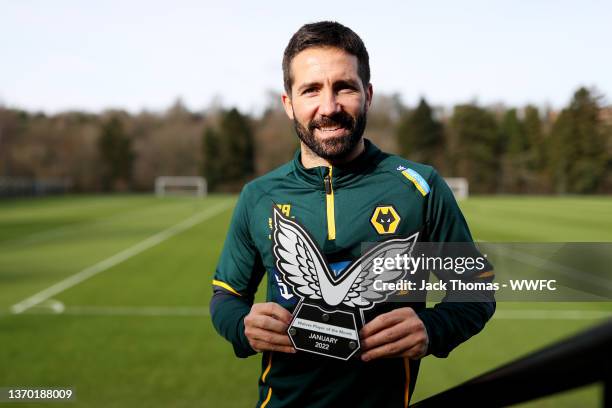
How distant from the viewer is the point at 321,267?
1.52 meters

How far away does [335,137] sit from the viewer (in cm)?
156

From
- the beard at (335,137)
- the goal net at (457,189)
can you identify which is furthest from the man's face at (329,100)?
the goal net at (457,189)

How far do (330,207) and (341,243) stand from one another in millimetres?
116

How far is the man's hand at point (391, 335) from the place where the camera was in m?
1.34

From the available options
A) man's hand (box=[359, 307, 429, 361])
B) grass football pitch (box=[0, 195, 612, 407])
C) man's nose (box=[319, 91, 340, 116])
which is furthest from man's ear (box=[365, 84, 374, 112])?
man's hand (box=[359, 307, 429, 361])

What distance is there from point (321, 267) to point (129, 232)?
18819 millimetres

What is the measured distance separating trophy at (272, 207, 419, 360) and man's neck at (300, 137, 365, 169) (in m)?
0.17

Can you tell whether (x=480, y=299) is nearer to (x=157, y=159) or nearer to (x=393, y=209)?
(x=393, y=209)

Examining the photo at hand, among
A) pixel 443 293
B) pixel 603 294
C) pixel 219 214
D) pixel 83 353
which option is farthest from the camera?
pixel 219 214

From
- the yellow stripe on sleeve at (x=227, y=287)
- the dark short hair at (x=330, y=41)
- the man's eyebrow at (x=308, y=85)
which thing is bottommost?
the yellow stripe on sleeve at (x=227, y=287)

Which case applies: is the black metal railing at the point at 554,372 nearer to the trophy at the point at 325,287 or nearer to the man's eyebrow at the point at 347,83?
the trophy at the point at 325,287

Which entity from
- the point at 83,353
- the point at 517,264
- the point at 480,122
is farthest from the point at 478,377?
the point at 83,353

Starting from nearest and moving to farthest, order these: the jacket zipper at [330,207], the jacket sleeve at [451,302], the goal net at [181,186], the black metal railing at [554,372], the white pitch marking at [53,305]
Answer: the black metal railing at [554,372], the jacket sleeve at [451,302], the jacket zipper at [330,207], the white pitch marking at [53,305], the goal net at [181,186]

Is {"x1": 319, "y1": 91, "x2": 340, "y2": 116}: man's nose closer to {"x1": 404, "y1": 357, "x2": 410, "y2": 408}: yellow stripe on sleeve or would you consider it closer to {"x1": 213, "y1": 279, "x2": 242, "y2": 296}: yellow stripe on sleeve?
{"x1": 213, "y1": 279, "x2": 242, "y2": 296}: yellow stripe on sleeve
